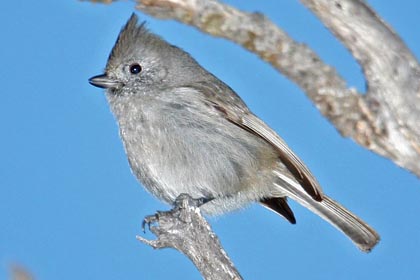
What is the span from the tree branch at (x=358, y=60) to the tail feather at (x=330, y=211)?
9.22 ft

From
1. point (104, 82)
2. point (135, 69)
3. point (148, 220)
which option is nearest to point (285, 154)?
point (148, 220)

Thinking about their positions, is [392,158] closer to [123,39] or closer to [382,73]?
[382,73]

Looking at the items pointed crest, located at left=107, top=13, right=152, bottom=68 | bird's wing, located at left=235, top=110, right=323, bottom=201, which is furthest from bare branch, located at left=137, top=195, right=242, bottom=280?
pointed crest, located at left=107, top=13, right=152, bottom=68

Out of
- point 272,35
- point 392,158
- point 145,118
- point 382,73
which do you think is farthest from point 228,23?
point 145,118

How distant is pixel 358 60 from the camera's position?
340 centimetres

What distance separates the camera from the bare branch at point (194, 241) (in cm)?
415

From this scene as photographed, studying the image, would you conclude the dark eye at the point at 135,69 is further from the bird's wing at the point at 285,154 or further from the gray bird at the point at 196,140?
the bird's wing at the point at 285,154

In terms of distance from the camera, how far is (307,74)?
343 cm

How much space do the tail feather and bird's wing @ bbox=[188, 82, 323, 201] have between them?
0.15m

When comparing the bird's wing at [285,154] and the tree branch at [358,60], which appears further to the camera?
the bird's wing at [285,154]

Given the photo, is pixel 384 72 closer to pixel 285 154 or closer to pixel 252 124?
pixel 285 154

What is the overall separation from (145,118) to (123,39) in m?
0.81

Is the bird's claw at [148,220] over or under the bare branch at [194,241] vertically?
over

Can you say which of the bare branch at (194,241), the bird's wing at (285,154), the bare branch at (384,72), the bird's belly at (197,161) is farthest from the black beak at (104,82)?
the bare branch at (384,72)
